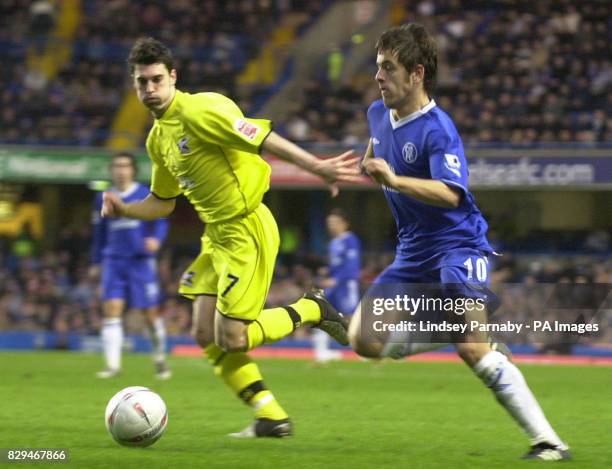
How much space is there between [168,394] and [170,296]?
1086 cm

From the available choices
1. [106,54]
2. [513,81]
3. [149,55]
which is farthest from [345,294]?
[106,54]

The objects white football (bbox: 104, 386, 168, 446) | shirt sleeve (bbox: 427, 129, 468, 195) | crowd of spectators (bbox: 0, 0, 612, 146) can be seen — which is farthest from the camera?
crowd of spectators (bbox: 0, 0, 612, 146)

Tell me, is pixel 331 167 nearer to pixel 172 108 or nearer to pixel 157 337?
pixel 172 108

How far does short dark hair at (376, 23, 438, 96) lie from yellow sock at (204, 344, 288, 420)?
203 centimetres

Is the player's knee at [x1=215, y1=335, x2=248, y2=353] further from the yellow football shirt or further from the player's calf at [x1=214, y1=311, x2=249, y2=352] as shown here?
the yellow football shirt

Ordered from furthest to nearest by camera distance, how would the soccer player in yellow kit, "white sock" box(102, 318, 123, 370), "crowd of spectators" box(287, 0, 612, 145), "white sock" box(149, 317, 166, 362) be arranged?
1. "crowd of spectators" box(287, 0, 612, 145)
2. "white sock" box(149, 317, 166, 362)
3. "white sock" box(102, 318, 123, 370)
4. the soccer player in yellow kit

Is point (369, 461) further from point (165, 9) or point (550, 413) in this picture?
point (165, 9)

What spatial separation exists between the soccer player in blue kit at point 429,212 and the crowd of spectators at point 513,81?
14347mm

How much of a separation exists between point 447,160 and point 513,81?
1602 cm

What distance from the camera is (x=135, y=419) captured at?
21.5 ft

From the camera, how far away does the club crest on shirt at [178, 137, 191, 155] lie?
6875 mm

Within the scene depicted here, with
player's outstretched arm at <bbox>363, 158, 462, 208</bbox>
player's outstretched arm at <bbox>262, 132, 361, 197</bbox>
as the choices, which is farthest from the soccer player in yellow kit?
player's outstretched arm at <bbox>363, 158, 462, 208</bbox>

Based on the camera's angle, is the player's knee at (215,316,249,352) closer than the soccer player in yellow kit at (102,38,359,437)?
No

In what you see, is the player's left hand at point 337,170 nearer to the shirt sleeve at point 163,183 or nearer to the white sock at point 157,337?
the shirt sleeve at point 163,183
